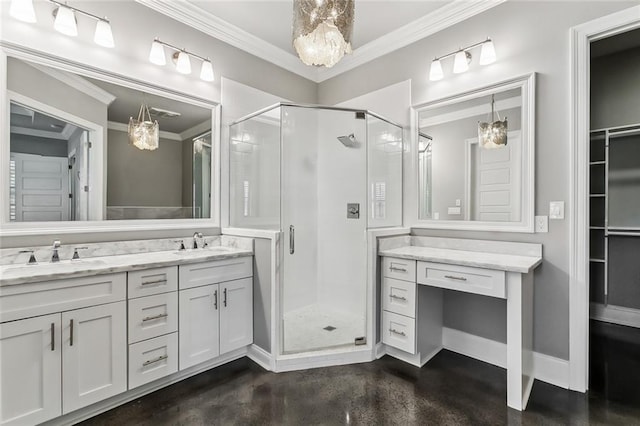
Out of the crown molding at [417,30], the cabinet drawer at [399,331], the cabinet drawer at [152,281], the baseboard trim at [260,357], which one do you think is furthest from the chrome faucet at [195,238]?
the crown molding at [417,30]

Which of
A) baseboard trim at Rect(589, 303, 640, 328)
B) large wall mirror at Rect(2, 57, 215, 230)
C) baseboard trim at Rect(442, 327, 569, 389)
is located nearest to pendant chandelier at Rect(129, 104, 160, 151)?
large wall mirror at Rect(2, 57, 215, 230)

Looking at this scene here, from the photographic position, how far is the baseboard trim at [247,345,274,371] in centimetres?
231

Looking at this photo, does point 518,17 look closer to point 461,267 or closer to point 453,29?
point 453,29

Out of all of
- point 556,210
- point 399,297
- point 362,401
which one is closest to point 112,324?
point 362,401

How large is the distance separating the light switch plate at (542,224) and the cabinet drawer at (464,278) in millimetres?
584

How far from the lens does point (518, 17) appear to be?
229cm

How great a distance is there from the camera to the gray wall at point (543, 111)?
6.89ft

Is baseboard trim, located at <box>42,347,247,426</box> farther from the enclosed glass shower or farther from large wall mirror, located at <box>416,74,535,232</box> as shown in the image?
large wall mirror, located at <box>416,74,535,232</box>

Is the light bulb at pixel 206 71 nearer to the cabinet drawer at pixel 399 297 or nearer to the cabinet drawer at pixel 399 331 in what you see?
the cabinet drawer at pixel 399 297

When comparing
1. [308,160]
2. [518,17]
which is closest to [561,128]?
[518,17]

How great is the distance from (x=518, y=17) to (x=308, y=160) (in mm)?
2116

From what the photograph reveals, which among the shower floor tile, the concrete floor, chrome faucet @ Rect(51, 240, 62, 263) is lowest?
the concrete floor

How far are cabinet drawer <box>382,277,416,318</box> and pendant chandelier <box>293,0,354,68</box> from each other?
1634 mm

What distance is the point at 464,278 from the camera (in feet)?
6.75
